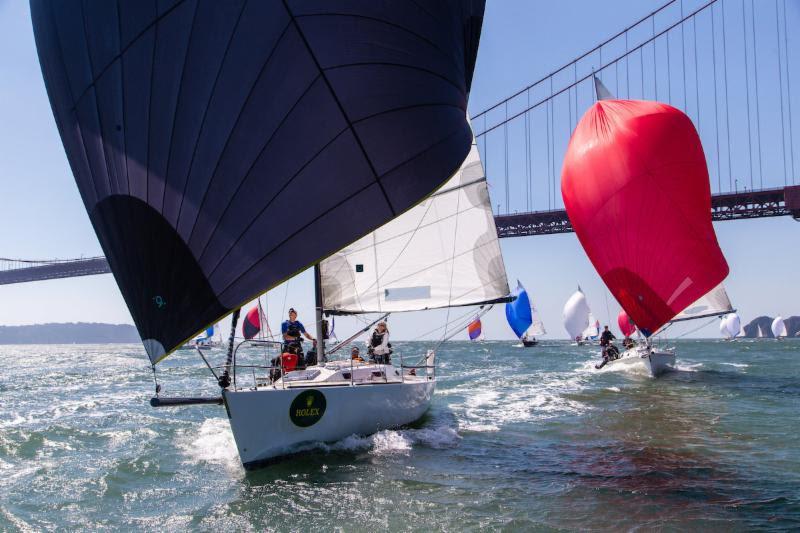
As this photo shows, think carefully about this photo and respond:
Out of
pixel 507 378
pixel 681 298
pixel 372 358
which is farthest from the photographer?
pixel 507 378

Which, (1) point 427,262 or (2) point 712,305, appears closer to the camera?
(1) point 427,262

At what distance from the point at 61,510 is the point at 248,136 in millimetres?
3406

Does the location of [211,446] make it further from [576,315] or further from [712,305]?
[576,315]

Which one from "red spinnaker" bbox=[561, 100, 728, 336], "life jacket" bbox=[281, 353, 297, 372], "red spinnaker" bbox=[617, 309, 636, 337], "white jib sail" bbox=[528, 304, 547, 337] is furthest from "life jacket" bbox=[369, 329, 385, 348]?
"white jib sail" bbox=[528, 304, 547, 337]

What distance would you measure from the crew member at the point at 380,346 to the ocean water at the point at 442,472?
926 millimetres

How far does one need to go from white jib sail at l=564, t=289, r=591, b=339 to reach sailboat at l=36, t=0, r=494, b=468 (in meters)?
46.1

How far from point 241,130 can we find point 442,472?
3.64 metres

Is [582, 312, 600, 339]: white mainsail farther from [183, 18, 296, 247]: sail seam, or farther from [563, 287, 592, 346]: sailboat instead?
[183, 18, 296, 247]: sail seam

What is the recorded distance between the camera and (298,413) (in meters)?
5.61

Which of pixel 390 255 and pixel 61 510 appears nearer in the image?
pixel 61 510

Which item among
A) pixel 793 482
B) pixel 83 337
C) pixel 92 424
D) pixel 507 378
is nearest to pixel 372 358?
pixel 92 424

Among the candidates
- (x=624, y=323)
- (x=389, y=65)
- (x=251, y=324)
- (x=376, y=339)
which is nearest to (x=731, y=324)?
(x=624, y=323)

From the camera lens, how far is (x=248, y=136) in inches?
112

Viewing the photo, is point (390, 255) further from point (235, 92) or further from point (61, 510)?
point (235, 92)
